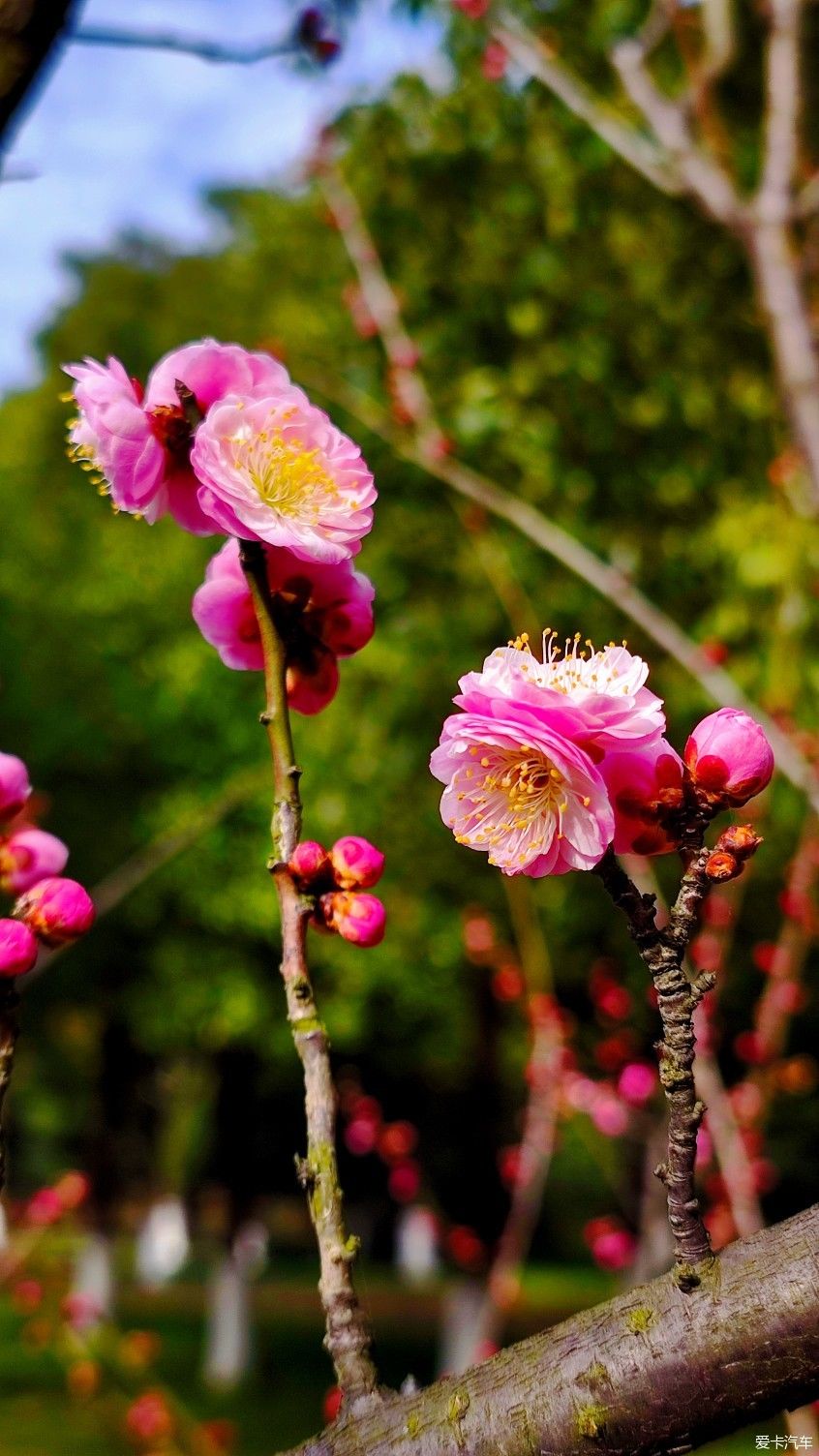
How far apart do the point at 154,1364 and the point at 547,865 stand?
1574cm

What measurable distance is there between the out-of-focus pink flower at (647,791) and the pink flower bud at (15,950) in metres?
0.37

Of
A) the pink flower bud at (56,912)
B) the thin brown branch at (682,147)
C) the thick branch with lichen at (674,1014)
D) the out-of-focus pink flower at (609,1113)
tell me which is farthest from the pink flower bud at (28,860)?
the out-of-focus pink flower at (609,1113)

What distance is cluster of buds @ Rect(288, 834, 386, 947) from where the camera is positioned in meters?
0.87

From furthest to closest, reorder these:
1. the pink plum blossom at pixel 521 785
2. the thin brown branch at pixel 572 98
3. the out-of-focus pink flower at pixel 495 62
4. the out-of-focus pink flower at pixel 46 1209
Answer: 1. the out-of-focus pink flower at pixel 46 1209
2. the out-of-focus pink flower at pixel 495 62
3. the thin brown branch at pixel 572 98
4. the pink plum blossom at pixel 521 785

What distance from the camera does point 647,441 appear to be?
5879mm

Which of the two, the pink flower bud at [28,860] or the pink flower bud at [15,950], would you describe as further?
the pink flower bud at [28,860]

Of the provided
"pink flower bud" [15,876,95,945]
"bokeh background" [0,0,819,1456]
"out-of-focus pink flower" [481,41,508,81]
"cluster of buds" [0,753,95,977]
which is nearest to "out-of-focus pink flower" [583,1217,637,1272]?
"bokeh background" [0,0,819,1456]

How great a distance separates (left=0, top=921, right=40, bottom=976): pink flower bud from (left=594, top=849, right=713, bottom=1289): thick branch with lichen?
14.1 inches

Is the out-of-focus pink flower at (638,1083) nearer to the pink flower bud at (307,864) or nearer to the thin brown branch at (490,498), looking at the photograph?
the thin brown branch at (490,498)

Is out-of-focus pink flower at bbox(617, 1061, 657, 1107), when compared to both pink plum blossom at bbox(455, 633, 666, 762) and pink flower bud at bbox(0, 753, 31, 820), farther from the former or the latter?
pink plum blossom at bbox(455, 633, 666, 762)

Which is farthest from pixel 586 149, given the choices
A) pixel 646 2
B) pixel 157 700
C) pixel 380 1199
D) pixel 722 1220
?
pixel 380 1199

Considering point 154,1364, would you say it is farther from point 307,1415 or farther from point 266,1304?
point 266,1304

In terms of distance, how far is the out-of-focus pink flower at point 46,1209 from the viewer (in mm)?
4582

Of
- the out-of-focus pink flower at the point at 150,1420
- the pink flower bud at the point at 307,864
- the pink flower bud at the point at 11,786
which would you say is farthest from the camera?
the out-of-focus pink flower at the point at 150,1420
